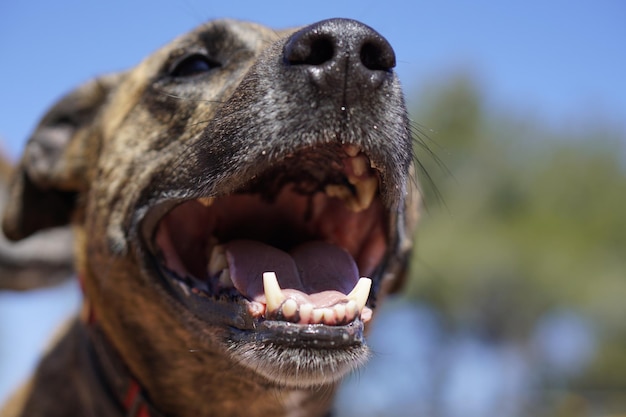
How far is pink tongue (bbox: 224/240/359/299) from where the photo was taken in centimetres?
280

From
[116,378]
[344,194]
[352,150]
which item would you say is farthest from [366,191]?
[116,378]

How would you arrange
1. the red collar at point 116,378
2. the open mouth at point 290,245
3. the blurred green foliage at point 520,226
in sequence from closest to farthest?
1. the open mouth at point 290,245
2. the red collar at point 116,378
3. the blurred green foliage at point 520,226

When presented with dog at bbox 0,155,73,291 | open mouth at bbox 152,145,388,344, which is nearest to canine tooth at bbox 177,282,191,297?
open mouth at bbox 152,145,388,344

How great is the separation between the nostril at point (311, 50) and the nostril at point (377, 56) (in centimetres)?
11

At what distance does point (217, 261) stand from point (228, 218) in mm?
423

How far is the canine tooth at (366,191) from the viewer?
9.55 feet

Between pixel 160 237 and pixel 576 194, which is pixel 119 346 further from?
pixel 576 194

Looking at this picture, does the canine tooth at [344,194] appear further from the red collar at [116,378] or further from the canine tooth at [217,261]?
the red collar at [116,378]

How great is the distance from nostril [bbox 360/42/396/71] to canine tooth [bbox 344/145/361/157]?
0.29 metres

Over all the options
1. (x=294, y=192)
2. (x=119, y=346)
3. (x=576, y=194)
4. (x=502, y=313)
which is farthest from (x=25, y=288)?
(x=576, y=194)

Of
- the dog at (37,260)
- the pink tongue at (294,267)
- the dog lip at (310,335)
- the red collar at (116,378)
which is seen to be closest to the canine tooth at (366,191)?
the pink tongue at (294,267)

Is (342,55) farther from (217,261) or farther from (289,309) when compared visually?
(217,261)

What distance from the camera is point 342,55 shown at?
2.34 meters

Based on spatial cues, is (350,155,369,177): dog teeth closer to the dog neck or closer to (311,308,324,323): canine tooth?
(311,308,324,323): canine tooth
